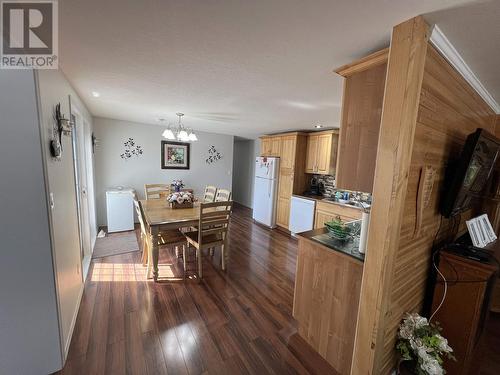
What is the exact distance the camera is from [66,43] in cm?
138

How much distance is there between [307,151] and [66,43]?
12.8 ft

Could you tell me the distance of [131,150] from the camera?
14.8 feet

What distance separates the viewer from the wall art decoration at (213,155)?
557cm

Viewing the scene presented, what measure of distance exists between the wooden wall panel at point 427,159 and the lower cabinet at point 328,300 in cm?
22

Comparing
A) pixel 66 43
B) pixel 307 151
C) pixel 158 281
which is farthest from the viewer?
pixel 307 151

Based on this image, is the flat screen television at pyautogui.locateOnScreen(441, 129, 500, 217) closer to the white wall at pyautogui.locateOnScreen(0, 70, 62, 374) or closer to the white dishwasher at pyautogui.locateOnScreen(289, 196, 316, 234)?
the white dishwasher at pyautogui.locateOnScreen(289, 196, 316, 234)

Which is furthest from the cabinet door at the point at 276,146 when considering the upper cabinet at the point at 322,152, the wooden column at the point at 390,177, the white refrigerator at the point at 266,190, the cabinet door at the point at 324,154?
the wooden column at the point at 390,177

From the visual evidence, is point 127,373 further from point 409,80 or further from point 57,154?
point 409,80

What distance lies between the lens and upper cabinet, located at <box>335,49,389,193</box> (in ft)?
4.26

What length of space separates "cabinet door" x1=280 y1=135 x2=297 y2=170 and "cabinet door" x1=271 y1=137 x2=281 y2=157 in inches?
3.8

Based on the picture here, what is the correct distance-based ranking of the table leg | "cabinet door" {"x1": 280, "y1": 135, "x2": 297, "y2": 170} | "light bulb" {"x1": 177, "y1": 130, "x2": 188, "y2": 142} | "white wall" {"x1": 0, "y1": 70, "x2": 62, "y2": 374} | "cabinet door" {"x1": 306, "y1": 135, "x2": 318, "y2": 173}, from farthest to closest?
"cabinet door" {"x1": 280, "y1": 135, "x2": 297, "y2": 170} → "cabinet door" {"x1": 306, "y1": 135, "x2": 318, "y2": 173} → "light bulb" {"x1": 177, "y1": 130, "x2": 188, "y2": 142} → the table leg → "white wall" {"x1": 0, "y1": 70, "x2": 62, "y2": 374}

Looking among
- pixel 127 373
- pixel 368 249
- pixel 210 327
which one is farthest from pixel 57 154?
pixel 368 249

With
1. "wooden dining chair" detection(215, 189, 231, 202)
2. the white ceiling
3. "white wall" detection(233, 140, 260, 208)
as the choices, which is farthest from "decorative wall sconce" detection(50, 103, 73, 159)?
"white wall" detection(233, 140, 260, 208)

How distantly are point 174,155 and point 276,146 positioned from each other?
8.08ft
